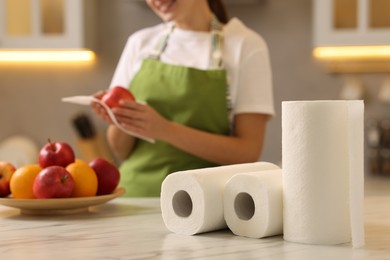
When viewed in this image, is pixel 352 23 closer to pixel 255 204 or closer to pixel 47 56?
pixel 47 56

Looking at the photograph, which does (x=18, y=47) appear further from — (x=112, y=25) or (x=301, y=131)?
(x=301, y=131)

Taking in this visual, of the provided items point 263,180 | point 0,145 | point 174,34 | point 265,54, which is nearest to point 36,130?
point 0,145

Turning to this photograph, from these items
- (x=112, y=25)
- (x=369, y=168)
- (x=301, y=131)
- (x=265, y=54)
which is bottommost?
(x=369, y=168)

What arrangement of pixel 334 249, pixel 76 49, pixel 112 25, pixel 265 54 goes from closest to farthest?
pixel 334 249 < pixel 265 54 < pixel 76 49 < pixel 112 25

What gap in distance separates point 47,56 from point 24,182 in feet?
6.43

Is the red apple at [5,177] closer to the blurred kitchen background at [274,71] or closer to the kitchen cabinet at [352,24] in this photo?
the blurred kitchen background at [274,71]

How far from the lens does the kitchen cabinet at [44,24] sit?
3.04 metres

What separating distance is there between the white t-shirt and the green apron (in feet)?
0.13

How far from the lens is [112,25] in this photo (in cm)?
336

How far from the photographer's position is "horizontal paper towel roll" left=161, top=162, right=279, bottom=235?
123 cm

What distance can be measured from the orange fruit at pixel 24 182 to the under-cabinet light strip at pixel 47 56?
181 cm

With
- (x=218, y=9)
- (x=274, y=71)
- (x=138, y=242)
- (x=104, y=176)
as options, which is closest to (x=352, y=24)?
(x=274, y=71)

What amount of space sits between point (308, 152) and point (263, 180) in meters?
0.09

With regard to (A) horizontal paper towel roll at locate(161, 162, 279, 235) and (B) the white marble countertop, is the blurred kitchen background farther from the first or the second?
(A) horizontal paper towel roll at locate(161, 162, 279, 235)
